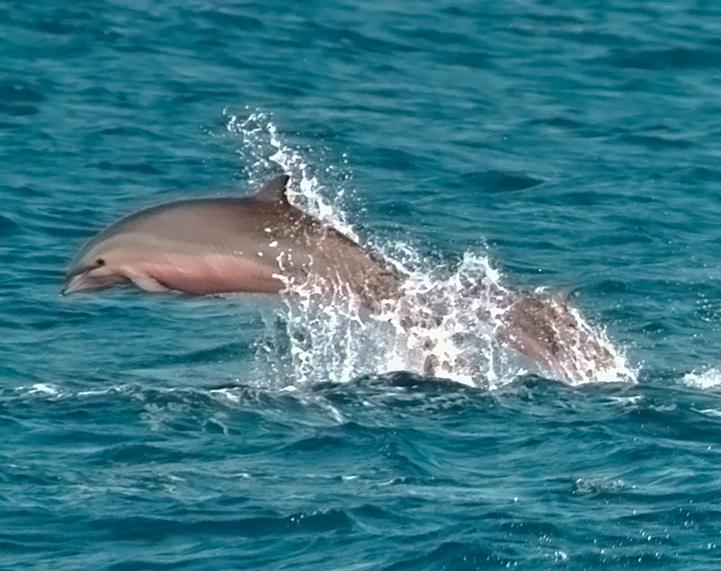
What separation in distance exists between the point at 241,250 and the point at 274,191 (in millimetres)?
626

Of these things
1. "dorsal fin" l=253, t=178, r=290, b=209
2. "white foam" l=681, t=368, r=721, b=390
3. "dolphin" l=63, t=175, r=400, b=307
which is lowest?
"white foam" l=681, t=368, r=721, b=390

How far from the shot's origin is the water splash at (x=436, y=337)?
15.9 metres

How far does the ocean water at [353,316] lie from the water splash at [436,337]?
0.06 metres

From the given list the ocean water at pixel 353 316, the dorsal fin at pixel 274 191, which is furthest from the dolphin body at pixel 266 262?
the ocean water at pixel 353 316

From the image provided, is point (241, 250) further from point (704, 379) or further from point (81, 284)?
point (704, 379)

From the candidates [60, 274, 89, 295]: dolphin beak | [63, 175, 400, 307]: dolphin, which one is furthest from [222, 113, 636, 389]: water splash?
[60, 274, 89, 295]: dolphin beak

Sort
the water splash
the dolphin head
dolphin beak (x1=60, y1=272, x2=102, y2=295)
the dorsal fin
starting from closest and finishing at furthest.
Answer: the dorsal fin → the water splash → the dolphin head → dolphin beak (x1=60, y1=272, x2=102, y2=295)

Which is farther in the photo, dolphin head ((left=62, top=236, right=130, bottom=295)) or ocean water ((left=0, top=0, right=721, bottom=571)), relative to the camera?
dolphin head ((left=62, top=236, right=130, bottom=295))

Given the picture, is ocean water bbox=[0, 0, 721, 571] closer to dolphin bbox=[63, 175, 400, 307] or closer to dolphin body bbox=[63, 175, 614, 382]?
dolphin body bbox=[63, 175, 614, 382]

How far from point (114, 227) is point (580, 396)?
447 centimetres

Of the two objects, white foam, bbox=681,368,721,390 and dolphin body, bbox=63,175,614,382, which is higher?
dolphin body, bbox=63,175,614,382

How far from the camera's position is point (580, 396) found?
15297 millimetres

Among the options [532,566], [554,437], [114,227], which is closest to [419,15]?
[114,227]

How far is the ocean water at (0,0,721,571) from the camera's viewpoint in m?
12.5
